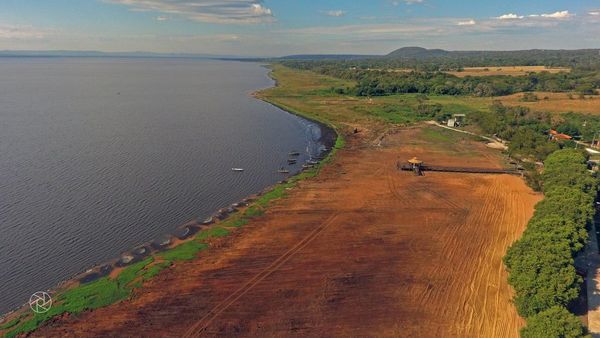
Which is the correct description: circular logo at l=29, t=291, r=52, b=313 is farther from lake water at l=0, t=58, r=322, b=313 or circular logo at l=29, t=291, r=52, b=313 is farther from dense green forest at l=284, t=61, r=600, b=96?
dense green forest at l=284, t=61, r=600, b=96

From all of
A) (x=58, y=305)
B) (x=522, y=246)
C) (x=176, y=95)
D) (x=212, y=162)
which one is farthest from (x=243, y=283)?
(x=176, y=95)

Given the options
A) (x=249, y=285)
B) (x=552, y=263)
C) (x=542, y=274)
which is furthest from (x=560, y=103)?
(x=249, y=285)

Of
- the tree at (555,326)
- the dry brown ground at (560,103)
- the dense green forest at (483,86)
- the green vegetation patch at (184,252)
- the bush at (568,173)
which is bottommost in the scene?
the green vegetation patch at (184,252)

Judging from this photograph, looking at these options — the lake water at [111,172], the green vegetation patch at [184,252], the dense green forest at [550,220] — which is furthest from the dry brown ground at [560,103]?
the green vegetation patch at [184,252]

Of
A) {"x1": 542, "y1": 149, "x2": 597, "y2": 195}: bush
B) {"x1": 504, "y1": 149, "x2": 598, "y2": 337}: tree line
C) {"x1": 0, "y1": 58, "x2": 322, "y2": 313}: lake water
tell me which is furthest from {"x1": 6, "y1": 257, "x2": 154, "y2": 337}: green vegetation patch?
{"x1": 542, "y1": 149, "x2": 597, "y2": 195}: bush

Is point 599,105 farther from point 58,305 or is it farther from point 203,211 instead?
point 58,305

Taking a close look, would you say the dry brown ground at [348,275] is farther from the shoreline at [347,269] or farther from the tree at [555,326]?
the tree at [555,326]

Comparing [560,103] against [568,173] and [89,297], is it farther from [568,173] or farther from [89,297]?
[89,297]
